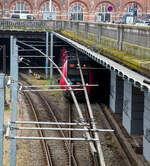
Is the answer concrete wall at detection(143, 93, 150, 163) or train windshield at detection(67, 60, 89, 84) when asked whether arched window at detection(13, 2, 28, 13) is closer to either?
train windshield at detection(67, 60, 89, 84)

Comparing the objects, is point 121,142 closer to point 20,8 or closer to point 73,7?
point 20,8

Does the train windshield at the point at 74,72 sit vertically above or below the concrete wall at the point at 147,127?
above

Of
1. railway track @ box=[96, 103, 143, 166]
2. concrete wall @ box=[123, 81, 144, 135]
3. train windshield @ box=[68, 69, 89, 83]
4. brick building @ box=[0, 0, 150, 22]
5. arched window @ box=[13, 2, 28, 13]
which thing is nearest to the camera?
railway track @ box=[96, 103, 143, 166]

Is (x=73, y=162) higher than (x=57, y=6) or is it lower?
lower

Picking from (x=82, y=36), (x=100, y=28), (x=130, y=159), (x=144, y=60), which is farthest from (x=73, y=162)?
(x=82, y=36)

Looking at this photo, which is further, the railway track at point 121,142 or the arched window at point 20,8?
the arched window at point 20,8

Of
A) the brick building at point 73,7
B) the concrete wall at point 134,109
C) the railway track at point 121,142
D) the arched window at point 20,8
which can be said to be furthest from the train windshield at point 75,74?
the arched window at point 20,8

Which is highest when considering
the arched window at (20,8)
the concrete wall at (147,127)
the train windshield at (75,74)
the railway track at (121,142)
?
the arched window at (20,8)

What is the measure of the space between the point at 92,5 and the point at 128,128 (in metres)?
43.2

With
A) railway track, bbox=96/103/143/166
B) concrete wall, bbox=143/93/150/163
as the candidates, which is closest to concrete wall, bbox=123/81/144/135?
railway track, bbox=96/103/143/166

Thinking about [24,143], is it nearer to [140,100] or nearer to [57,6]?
[140,100]

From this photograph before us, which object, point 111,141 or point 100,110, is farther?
point 100,110

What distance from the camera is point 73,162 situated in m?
Result: 15.4

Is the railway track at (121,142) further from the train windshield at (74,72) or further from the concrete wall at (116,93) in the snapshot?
the train windshield at (74,72)
